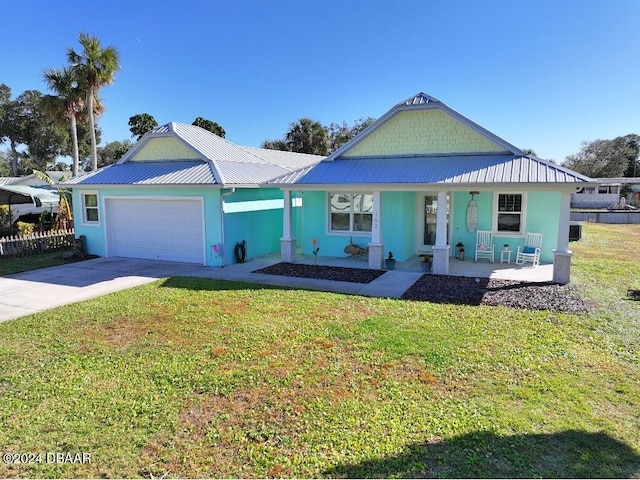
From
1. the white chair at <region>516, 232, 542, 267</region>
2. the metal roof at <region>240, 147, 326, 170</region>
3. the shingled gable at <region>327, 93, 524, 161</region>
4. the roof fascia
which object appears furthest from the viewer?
the metal roof at <region>240, 147, 326, 170</region>

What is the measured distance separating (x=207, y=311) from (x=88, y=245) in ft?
35.2

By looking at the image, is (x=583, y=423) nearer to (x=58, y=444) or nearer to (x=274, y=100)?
(x=58, y=444)

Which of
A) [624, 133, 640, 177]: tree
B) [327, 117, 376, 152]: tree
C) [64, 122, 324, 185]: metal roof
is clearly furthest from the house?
[624, 133, 640, 177]: tree

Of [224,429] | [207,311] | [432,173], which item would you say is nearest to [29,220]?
[207,311]

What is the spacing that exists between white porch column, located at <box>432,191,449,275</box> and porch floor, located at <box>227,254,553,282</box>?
0.43 metres

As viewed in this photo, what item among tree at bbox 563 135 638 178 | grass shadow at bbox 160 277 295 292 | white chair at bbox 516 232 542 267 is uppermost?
tree at bbox 563 135 638 178

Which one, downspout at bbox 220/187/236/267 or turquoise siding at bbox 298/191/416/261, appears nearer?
downspout at bbox 220/187/236/267

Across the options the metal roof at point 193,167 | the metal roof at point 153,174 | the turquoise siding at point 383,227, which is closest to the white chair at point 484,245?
the turquoise siding at point 383,227

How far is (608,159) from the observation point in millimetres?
67125

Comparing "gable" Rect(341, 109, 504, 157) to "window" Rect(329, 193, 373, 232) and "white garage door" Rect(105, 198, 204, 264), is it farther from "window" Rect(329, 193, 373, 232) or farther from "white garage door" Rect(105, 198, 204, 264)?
"white garage door" Rect(105, 198, 204, 264)

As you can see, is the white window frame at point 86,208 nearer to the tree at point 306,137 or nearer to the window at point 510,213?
the window at point 510,213

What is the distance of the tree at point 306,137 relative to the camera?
46.0m

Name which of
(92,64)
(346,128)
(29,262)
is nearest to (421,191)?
(29,262)

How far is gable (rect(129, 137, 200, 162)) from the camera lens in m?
16.4
